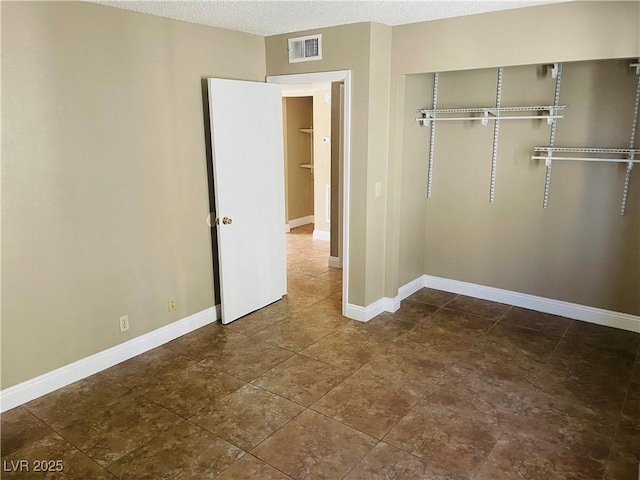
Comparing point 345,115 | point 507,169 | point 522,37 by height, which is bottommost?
point 507,169

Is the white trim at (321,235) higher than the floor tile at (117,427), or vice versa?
the white trim at (321,235)

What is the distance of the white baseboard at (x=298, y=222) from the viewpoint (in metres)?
8.14

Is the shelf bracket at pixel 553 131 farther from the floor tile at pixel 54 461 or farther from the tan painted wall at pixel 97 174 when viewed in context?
the floor tile at pixel 54 461

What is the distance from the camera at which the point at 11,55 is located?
8.92 ft

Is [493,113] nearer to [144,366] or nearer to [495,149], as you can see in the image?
[495,149]

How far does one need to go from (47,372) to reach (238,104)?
245 centimetres

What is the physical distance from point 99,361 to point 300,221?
530cm

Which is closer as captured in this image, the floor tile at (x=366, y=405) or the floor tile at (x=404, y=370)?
the floor tile at (x=366, y=405)

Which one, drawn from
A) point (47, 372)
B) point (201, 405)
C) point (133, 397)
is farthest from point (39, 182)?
point (201, 405)

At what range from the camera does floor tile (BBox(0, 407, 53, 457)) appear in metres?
2.62

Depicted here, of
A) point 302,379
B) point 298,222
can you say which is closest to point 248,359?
point 302,379

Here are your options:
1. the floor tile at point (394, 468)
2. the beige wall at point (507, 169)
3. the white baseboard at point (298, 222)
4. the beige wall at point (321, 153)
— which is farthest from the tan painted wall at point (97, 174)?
the white baseboard at point (298, 222)

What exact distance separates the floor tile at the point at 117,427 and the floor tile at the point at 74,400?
7 centimetres

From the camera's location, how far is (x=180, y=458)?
8.21 feet
